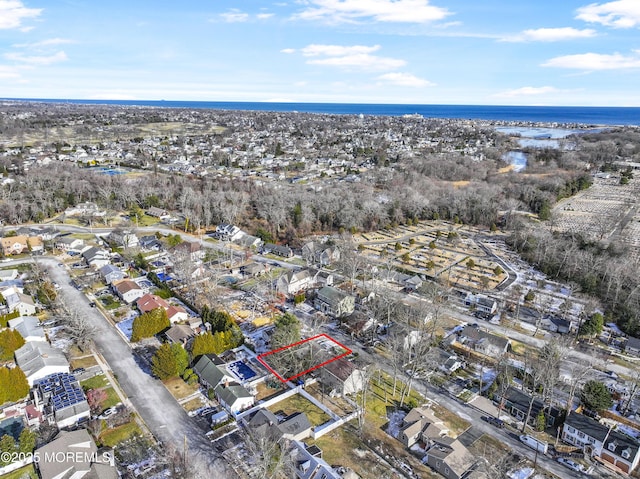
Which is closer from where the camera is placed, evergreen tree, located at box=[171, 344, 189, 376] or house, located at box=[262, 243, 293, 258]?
evergreen tree, located at box=[171, 344, 189, 376]

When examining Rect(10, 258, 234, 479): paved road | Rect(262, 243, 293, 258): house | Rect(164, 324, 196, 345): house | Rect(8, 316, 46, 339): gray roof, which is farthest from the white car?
Rect(8, 316, 46, 339): gray roof

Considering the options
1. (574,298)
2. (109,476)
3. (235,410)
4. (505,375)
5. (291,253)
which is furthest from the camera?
(291,253)

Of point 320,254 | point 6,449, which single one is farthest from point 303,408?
point 320,254

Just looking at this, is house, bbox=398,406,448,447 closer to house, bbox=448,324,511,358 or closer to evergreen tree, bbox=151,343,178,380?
house, bbox=448,324,511,358

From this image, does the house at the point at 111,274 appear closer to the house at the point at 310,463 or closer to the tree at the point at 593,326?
the house at the point at 310,463

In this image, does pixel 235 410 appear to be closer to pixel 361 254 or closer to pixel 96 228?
pixel 361 254

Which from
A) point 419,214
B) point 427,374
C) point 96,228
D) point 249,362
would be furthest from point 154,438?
point 419,214

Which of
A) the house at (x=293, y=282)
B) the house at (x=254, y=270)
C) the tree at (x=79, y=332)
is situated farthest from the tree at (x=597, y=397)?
the tree at (x=79, y=332)
